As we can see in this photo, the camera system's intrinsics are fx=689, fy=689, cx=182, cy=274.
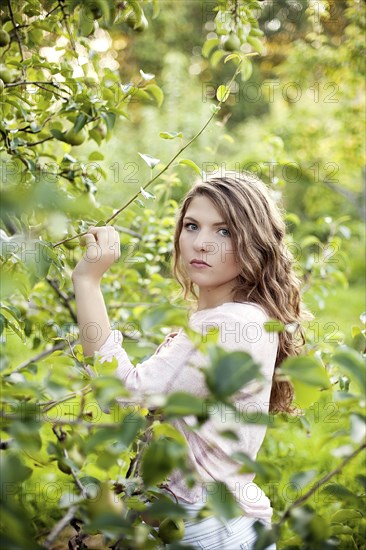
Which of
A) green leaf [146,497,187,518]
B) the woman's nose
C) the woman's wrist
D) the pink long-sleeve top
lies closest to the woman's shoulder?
the pink long-sleeve top

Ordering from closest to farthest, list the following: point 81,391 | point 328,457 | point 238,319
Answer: point 81,391
point 238,319
point 328,457

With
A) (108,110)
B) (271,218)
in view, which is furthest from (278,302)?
(108,110)

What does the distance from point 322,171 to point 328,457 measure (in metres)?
5.44

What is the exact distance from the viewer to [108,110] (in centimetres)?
148

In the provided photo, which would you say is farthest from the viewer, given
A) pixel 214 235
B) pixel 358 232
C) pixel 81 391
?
pixel 358 232

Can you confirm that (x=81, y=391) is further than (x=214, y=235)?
No

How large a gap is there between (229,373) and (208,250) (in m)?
0.73

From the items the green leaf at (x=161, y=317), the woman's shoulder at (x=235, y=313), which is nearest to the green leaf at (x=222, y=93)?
the woman's shoulder at (x=235, y=313)

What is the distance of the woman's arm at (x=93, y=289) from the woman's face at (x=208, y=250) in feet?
0.60

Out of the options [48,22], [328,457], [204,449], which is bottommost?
[328,457]

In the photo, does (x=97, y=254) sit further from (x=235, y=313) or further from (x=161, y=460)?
(x=161, y=460)

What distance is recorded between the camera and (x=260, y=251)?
4.90ft

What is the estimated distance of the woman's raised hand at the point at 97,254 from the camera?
127 cm

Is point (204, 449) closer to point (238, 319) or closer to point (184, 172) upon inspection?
point (238, 319)
